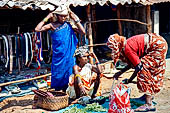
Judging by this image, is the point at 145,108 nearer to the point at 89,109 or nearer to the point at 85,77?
the point at 89,109

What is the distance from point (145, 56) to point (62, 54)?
1.87 meters

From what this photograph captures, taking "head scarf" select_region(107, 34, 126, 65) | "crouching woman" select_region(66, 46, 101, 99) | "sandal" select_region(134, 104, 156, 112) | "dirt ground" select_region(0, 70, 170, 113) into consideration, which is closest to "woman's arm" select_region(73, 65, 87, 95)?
"crouching woman" select_region(66, 46, 101, 99)

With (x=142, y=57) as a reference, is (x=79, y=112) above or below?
below

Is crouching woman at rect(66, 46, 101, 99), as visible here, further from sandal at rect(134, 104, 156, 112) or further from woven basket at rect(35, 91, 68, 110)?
sandal at rect(134, 104, 156, 112)

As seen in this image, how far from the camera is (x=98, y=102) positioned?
18.8 ft

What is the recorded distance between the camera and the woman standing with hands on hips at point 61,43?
237 inches

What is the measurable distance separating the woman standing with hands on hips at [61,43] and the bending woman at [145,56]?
4.59 ft

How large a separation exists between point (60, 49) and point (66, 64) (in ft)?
1.20

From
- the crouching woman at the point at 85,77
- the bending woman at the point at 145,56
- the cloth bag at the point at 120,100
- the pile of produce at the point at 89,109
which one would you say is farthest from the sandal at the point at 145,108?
the crouching woman at the point at 85,77

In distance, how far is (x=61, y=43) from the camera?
6.08 metres

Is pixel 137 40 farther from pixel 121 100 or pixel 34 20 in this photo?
pixel 34 20

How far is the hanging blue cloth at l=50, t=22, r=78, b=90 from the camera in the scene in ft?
19.9

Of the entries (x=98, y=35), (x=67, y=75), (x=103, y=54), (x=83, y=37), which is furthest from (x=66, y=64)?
(x=98, y=35)

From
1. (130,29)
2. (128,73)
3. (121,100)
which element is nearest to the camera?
(121,100)
